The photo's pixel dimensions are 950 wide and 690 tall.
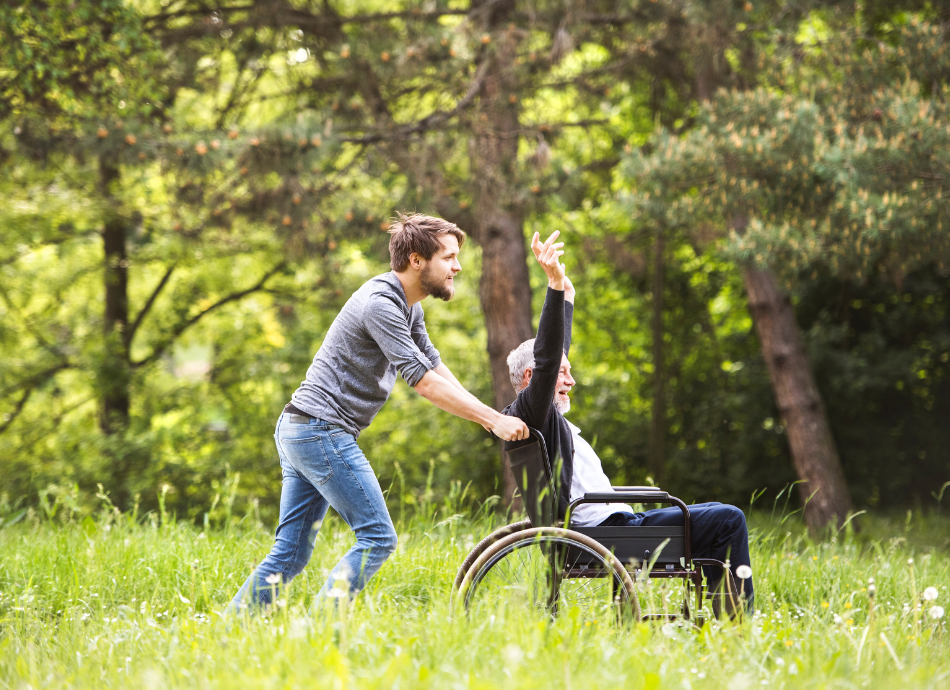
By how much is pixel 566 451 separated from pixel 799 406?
5476 mm

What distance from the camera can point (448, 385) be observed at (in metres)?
2.61

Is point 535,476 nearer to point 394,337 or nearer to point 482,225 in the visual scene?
point 394,337

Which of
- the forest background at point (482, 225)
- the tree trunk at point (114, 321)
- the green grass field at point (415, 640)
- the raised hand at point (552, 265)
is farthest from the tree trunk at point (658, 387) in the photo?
the raised hand at point (552, 265)

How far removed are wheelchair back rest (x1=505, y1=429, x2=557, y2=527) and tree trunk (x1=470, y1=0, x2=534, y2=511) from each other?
3804mm

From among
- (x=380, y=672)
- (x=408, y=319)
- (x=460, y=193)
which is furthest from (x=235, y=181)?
(x=380, y=672)

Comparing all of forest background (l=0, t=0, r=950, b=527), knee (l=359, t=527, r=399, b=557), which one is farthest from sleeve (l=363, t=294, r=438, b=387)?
forest background (l=0, t=0, r=950, b=527)

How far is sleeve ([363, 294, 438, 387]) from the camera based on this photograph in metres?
2.60

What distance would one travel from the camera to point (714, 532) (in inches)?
109

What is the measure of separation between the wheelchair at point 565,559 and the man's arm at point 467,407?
11 centimetres

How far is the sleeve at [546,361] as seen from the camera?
8.40ft

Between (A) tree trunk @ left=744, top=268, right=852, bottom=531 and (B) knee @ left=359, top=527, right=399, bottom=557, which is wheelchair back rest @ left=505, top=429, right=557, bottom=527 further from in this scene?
(A) tree trunk @ left=744, top=268, right=852, bottom=531

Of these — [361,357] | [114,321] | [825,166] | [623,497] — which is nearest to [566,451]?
[623,497]

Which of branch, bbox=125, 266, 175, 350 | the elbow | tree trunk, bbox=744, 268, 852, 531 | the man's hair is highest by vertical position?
branch, bbox=125, 266, 175, 350

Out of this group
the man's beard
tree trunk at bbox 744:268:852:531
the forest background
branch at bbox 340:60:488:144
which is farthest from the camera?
tree trunk at bbox 744:268:852:531
